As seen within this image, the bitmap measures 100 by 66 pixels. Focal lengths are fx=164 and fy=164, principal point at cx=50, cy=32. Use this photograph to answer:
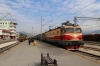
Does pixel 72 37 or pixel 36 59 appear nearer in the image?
pixel 36 59

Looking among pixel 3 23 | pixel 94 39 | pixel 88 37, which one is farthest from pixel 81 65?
pixel 3 23

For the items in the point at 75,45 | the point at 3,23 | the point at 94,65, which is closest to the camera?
the point at 94,65

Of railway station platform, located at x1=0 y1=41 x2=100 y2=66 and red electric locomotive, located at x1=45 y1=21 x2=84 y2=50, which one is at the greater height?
red electric locomotive, located at x1=45 y1=21 x2=84 y2=50

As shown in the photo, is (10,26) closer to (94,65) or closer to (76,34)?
(76,34)

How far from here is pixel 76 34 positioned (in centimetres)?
2191

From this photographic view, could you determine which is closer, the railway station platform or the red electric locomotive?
the railway station platform

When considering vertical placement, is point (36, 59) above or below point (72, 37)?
below

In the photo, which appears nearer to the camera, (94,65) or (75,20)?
(94,65)

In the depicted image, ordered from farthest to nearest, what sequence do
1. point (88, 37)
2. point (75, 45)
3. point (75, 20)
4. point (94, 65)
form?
point (88, 37) < point (75, 20) < point (75, 45) < point (94, 65)

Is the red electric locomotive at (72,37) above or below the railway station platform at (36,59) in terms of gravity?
above

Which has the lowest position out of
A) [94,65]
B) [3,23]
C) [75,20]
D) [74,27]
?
[94,65]

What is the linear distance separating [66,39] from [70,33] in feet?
3.39

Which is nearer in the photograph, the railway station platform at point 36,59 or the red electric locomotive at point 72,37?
the railway station platform at point 36,59

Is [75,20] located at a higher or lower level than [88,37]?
higher
